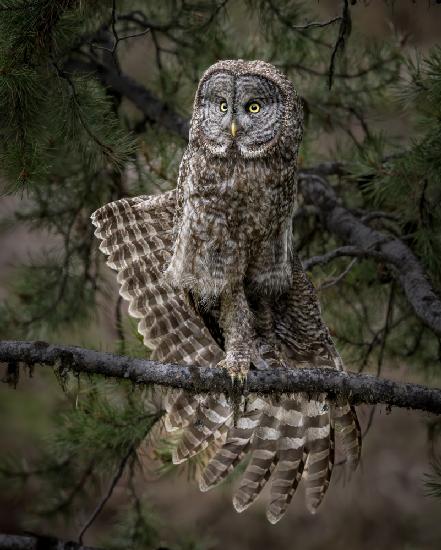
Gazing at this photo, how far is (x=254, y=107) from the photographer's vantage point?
2.79 meters

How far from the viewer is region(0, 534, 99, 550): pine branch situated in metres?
2.80

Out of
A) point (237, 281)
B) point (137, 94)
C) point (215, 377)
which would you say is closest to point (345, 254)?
point (237, 281)

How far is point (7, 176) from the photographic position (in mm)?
2410

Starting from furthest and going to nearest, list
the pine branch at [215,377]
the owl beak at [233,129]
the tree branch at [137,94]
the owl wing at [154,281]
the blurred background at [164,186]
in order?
1. the tree branch at [137,94]
2. the owl wing at [154,281]
3. the blurred background at [164,186]
4. the owl beak at [233,129]
5. the pine branch at [215,377]

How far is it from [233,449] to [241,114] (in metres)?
1.19

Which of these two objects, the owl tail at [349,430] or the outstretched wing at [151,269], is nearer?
the owl tail at [349,430]

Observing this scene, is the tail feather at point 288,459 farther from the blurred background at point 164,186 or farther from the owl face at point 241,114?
the owl face at point 241,114

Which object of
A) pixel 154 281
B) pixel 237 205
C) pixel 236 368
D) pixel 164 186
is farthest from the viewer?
pixel 164 186

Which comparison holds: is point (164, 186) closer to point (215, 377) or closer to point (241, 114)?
point (241, 114)

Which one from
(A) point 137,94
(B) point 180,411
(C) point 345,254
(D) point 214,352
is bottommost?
(B) point 180,411

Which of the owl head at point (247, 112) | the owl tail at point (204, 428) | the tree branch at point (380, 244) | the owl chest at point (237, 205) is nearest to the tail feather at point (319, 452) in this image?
the owl tail at point (204, 428)

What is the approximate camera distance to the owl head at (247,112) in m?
2.74

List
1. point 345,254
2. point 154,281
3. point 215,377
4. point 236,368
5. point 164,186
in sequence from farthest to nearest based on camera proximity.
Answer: point 164,186 < point 154,281 < point 345,254 < point 236,368 < point 215,377

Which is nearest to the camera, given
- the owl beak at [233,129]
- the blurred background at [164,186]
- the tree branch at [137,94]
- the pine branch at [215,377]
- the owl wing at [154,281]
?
the pine branch at [215,377]
